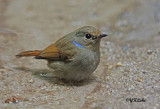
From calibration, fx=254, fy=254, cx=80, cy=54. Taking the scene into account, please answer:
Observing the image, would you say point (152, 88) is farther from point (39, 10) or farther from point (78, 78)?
point (39, 10)

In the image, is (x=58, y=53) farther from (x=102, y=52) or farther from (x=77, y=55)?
(x=102, y=52)

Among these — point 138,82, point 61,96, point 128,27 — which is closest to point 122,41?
point 128,27

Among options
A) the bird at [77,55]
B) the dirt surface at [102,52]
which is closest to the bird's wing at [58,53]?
the bird at [77,55]

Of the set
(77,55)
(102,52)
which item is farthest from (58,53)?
(102,52)

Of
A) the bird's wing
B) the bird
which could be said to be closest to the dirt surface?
the bird

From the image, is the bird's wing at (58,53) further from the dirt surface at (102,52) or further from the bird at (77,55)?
the dirt surface at (102,52)
